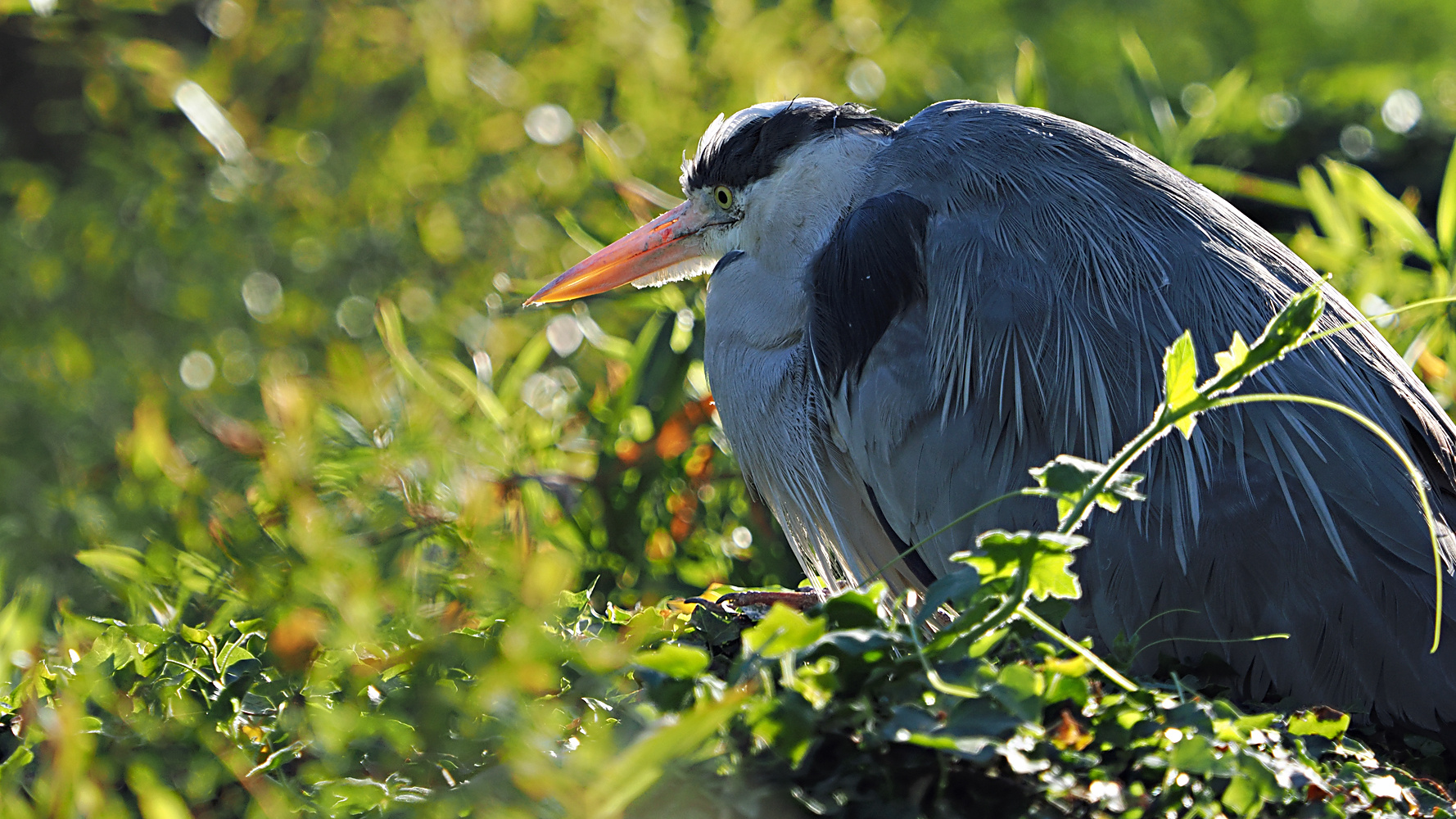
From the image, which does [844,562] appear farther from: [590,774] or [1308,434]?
[590,774]

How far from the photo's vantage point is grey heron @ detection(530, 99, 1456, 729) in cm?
133

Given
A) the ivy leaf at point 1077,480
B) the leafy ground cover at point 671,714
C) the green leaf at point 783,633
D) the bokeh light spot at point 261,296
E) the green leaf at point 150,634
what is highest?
the ivy leaf at point 1077,480

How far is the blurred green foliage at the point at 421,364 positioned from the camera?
0.81 metres

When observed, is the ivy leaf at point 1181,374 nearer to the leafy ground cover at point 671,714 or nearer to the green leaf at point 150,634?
the leafy ground cover at point 671,714

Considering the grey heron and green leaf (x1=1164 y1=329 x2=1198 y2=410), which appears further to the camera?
the grey heron

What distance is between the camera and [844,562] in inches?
66.1

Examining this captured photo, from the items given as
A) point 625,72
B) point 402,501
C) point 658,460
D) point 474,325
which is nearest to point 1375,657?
point 658,460

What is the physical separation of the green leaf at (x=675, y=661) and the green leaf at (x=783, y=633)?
0.11ft

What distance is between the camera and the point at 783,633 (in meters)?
0.66

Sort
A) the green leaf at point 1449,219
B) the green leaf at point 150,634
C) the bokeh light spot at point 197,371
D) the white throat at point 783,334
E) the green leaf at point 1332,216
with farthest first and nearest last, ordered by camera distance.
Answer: the bokeh light spot at point 197,371 < the green leaf at point 1332,216 < the green leaf at point 1449,219 < the white throat at point 783,334 < the green leaf at point 150,634

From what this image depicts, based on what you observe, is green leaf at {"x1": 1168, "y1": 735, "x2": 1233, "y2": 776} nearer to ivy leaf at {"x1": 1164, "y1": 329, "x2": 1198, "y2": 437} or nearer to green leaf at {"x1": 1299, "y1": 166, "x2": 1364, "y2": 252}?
ivy leaf at {"x1": 1164, "y1": 329, "x2": 1198, "y2": 437}

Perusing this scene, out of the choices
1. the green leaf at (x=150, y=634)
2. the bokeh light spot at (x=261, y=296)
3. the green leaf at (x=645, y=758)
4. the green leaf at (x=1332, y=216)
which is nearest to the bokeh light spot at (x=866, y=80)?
the green leaf at (x=1332, y=216)

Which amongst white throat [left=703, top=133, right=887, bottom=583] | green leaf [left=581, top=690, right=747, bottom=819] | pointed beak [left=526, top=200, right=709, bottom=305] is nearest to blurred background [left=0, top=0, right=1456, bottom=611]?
pointed beak [left=526, top=200, right=709, bottom=305]

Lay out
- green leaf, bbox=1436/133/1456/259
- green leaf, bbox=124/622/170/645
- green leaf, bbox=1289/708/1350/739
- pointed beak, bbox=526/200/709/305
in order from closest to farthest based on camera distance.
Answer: green leaf, bbox=1289/708/1350/739 < green leaf, bbox=124/622/170/645 < pointed beak, bbox=526/200/709/305 < green leaf, bbox=1436/133/1456/259
